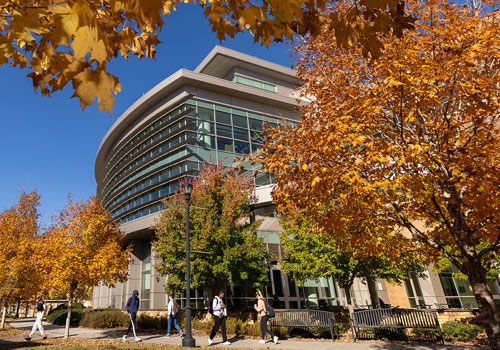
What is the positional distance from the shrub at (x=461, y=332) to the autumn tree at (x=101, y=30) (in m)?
10.8

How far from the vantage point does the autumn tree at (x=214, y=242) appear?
1416cm

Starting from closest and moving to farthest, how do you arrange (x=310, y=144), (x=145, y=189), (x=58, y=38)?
(x=58, y=38), (x=310, y=144), (x=145, y=189)

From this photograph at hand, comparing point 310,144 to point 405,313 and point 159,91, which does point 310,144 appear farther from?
point 159,91

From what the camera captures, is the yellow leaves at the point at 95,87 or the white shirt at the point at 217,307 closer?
the yellow leaves at the point at 95,87

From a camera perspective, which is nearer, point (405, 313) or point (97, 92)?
point (97, 92)

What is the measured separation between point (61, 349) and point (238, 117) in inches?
829

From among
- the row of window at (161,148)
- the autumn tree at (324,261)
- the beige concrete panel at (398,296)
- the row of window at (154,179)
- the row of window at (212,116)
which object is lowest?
the beige concrete panel at (398,296)

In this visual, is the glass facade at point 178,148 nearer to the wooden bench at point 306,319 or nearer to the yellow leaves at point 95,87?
the wooden bench at point 306,319

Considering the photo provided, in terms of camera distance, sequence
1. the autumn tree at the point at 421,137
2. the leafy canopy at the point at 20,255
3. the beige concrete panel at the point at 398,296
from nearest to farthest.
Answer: the autumn tree at the point at 421,137
the leafy canopy at the point at 20,255
the beige concrete panel at the point at 398,296

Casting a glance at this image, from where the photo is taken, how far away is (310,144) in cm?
561

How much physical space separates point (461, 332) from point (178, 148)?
19845mm

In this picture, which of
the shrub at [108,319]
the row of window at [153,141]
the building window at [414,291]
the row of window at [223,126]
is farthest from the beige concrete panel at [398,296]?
the row of window at [153,141]

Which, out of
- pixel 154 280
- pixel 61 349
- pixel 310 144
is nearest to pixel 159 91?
pixel 154 280

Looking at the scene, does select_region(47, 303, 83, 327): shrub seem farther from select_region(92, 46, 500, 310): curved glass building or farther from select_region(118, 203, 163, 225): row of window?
select_region(118, 203, 163, 225): row of window
